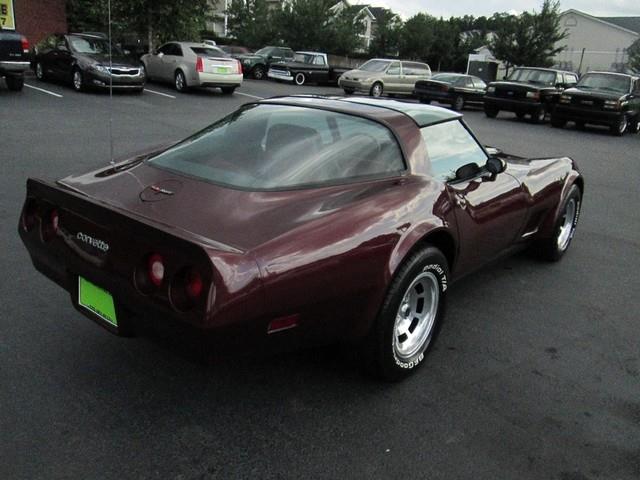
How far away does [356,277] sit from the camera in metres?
2.56

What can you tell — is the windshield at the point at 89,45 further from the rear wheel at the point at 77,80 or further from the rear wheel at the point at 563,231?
the rear wheel at the point at 563,231

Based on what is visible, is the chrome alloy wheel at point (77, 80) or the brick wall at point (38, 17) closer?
the chrome alloy wheel at point (77, 80)

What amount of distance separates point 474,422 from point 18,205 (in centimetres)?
479

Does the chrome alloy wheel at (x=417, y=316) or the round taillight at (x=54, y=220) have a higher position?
the round taillight at (x=54, y=220)

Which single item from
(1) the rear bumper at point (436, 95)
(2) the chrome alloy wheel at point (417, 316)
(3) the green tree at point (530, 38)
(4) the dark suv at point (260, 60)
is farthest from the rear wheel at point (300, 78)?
(2) the chrome alloy wheel at point (417, 316)

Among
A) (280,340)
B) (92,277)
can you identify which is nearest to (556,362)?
(280,340)

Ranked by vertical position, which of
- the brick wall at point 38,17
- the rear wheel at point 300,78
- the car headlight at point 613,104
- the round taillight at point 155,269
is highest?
the brick wall at point 38,17

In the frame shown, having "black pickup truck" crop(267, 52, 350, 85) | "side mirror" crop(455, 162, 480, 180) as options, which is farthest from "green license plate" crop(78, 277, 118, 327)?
"black pickup truck" crop(267, 52, 350, 85)

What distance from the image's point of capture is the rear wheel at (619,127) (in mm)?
16141

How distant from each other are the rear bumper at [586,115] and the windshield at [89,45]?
42.2 feet

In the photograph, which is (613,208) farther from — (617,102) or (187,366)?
(617,102)

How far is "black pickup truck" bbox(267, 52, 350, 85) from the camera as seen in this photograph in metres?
24.6

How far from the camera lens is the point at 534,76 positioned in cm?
1905

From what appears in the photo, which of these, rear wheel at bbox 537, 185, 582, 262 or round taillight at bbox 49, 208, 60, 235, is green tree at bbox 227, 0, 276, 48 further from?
round taillight at bbox 49, 208, 60, 235
